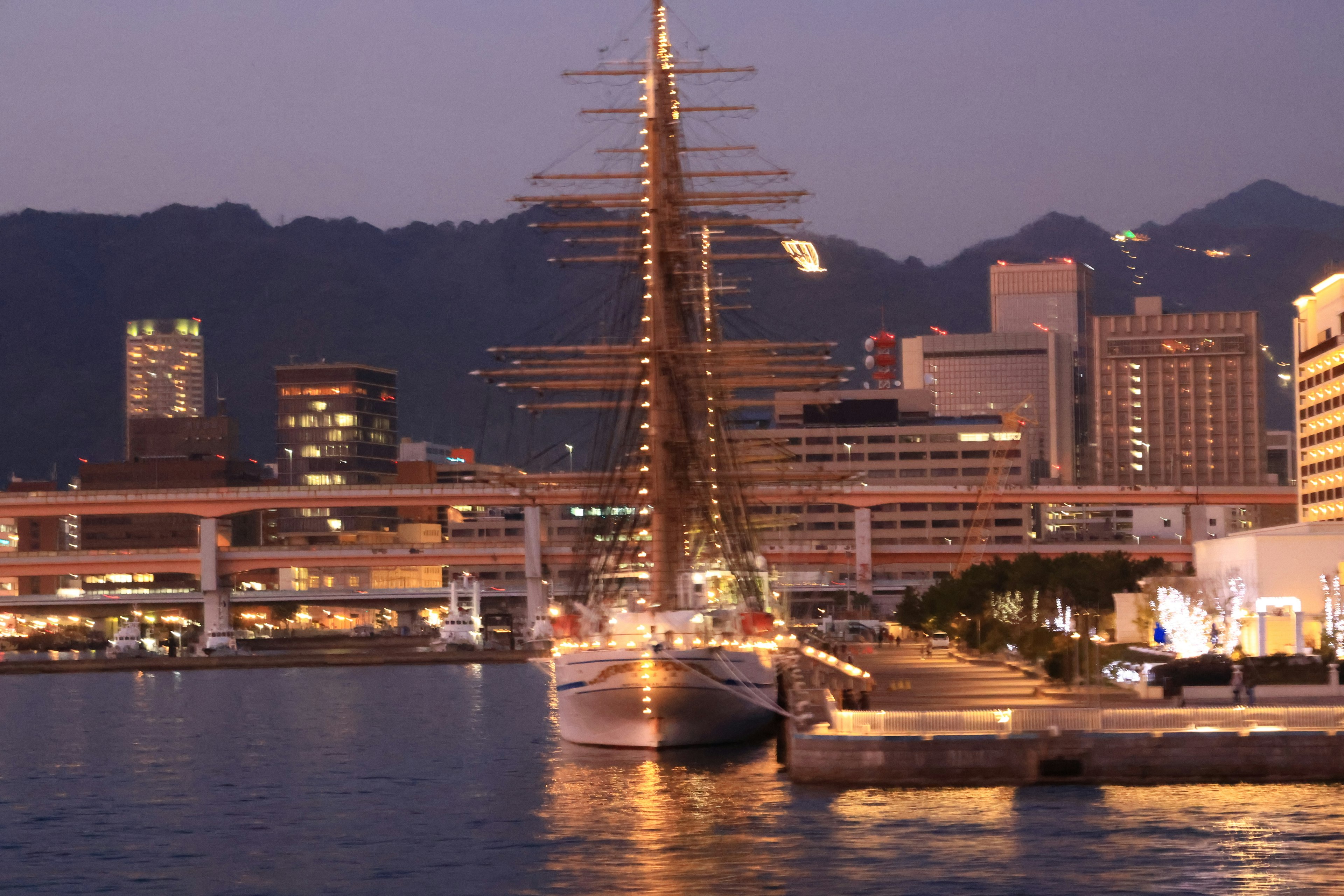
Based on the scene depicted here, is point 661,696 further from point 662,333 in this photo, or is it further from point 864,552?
point 864,552

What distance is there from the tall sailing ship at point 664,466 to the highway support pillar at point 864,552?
10801 centimetres

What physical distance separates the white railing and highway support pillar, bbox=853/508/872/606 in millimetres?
142614

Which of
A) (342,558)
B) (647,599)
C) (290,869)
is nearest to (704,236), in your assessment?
(647,599)

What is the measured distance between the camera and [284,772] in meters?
61.0

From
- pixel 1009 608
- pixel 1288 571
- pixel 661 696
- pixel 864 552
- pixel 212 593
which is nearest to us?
pixel 661 696

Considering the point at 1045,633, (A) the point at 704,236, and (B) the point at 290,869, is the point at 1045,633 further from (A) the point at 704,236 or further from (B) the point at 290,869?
(B) the point at 290,869

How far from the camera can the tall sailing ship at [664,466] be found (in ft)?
203

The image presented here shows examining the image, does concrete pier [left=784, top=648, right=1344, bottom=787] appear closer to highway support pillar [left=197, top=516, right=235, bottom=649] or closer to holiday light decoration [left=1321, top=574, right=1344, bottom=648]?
holiday light decoration [left=1321, top=574, right=1344, bottom=648]

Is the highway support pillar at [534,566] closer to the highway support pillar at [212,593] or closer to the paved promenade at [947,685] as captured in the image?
the highway support pillar at [212,593]

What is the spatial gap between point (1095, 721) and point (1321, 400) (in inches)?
4322

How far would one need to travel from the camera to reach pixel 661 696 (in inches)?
2395

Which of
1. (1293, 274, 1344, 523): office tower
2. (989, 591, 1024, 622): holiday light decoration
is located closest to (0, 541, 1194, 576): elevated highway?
(1293, 274, 1344, 523): office tower

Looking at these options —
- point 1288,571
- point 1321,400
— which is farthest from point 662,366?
point 1321,400

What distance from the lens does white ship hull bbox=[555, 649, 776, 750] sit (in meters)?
60.6
